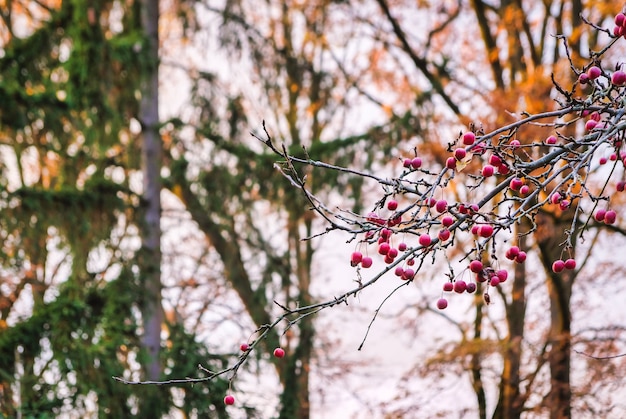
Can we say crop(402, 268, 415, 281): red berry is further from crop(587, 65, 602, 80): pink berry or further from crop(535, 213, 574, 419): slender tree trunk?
crop(535, 213, 574, 419): slender tree trunk

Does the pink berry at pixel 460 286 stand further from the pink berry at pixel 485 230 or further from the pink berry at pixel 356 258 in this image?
the pink berry at pixel 356 258

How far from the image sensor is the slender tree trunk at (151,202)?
771 cm

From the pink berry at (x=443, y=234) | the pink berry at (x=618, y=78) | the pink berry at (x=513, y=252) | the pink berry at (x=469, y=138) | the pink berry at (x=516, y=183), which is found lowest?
the pink berry at (x=443, y=234)

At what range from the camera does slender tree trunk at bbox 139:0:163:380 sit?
304 inches

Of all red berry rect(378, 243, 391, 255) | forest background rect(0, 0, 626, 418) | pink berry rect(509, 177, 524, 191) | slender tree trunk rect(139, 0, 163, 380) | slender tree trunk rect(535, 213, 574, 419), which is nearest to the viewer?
red berry rect(378, 243, 391, 255)

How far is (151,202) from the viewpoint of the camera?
799 cm

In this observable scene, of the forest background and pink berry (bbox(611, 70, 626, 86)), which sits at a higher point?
the forest background

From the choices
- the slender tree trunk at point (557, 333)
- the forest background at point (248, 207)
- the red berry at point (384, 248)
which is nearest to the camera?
the red berry at point (384, 248)

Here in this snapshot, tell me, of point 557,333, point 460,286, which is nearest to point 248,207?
point 557,333

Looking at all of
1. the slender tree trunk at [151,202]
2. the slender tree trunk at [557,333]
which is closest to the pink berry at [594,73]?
the slender tree trunk at [557,333]

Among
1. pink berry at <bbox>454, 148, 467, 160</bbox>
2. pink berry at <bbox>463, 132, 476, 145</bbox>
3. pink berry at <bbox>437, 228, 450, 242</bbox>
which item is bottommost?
pink berry at <bbox>437, 228, 450, 242</bbox>

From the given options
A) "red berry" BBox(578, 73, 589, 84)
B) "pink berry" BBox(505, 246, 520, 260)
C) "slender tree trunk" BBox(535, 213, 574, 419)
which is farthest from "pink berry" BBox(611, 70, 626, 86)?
"slender tree trunk" BBox(535, 213, 574, 419)

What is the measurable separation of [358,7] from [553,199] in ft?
31.4

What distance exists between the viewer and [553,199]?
229cm
